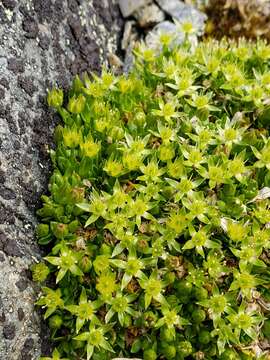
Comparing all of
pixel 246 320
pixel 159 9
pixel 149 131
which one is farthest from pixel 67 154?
pixel 159 9

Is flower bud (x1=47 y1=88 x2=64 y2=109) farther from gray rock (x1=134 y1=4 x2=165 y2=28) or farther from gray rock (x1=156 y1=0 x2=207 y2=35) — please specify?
gray rock (x1=156 y1=0 x2=207 y2=35)

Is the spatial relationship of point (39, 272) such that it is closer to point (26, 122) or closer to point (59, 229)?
point (59, 229)

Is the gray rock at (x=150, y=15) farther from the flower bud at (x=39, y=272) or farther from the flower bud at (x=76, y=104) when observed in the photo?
the flower bud at (x=39, y=272)

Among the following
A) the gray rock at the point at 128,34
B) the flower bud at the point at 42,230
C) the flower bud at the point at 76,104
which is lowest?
the flower bud at the point at 42,230

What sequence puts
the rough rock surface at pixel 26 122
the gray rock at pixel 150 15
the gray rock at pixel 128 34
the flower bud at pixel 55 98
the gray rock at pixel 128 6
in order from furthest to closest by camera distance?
the gray rock at pixel 150 15 → the gray rock at pixel 128 6 → the gray rock at pixel 128 34 → the flower bud at pixel 55 98 → the rough rock surface at pixel 26 122

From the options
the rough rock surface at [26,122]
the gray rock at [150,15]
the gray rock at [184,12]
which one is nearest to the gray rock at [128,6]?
the gray rock at [150,15]

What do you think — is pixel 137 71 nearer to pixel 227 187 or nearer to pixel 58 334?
pixel 227 187

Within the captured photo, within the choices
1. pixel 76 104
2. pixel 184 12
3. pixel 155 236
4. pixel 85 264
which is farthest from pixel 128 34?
pixel 85 264
